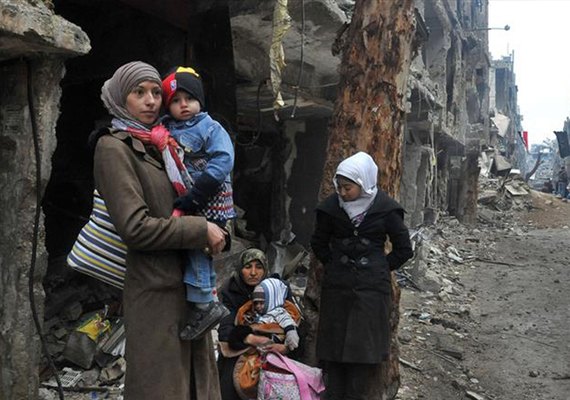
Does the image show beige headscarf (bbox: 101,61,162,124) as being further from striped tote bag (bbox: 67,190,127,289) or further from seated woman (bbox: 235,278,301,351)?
seated woman (bbox: 235,278,301,351)

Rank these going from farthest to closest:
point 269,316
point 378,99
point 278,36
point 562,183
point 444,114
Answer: point 562,183 < point 444,114 < point 278,36 < point 378,99 < point 269,316

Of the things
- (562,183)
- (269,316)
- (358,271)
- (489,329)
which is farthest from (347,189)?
(562,183)

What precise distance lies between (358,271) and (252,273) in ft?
2.51

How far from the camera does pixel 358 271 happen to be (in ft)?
10.6

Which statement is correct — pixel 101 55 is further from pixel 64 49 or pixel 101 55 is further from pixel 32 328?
pixel 32 328

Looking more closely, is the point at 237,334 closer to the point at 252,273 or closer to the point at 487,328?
the point at 252,273

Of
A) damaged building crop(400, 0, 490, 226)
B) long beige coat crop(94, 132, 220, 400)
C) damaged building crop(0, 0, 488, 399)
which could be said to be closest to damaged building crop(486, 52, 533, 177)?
damaged building crop(400, 0, 490, 226)

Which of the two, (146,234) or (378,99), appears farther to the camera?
(378,99)

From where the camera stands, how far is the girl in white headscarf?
3191 mm

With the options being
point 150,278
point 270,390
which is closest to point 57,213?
point 270,390

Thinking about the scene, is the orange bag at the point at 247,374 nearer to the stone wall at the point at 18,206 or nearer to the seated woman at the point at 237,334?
the seated woman at the point at 237,334

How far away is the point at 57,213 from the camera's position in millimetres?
5453

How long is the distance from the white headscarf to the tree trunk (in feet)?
1.78

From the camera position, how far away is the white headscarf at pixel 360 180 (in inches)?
125
